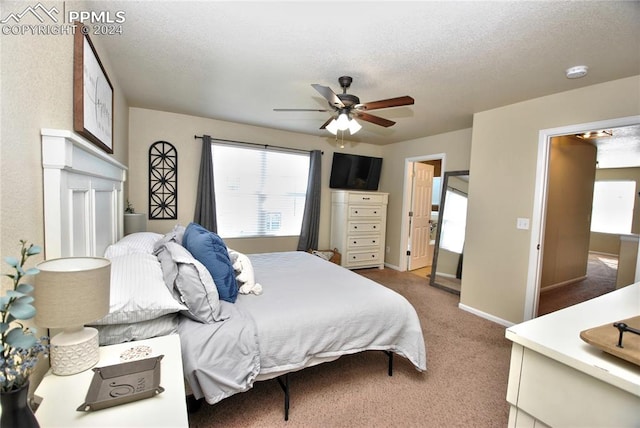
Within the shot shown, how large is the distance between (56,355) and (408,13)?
2340 millimetres

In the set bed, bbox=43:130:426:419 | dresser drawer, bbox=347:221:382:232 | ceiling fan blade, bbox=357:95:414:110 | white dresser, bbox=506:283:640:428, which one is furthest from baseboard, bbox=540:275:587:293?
white dresser, bbox=506:283:640:428

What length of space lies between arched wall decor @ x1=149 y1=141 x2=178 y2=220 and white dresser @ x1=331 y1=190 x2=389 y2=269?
2.63 meters

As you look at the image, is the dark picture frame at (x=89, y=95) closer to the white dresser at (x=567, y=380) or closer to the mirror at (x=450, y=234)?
the white dresser at (x=567, y=380)

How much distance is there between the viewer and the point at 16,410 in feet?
2.13

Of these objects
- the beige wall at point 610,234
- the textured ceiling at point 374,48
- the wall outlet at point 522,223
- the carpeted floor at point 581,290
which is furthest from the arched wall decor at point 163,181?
the beige wall at point 610,234

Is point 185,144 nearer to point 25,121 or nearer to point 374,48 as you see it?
point 374,48

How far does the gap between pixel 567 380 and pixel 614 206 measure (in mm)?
9533

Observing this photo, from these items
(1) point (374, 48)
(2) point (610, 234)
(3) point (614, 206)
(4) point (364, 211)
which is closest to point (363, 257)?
(4) point (364, 211)

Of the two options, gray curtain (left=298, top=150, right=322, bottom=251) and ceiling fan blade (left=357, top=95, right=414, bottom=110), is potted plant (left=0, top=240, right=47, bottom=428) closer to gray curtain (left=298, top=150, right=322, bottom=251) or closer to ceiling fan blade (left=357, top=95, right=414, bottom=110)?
ceiling fan blade (left=357, top=95, right=414, bottom=110)

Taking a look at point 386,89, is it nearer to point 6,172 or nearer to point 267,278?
point 267,278

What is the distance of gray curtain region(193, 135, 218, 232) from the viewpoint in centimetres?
401

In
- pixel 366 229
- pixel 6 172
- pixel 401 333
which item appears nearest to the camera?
pixel 6 172

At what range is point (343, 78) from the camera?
2488 millimetres

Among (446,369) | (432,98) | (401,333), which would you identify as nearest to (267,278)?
(401,333)
